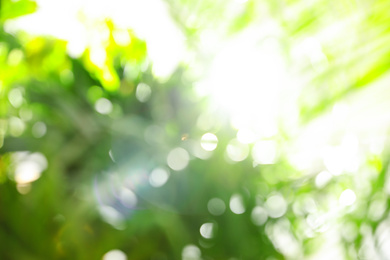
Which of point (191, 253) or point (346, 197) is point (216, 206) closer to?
point (191, 253)

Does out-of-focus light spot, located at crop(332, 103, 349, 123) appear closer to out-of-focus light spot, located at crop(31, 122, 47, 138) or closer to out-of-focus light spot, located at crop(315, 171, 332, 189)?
out-of-focus light spot, located at crop(315, 171, 332, 189)

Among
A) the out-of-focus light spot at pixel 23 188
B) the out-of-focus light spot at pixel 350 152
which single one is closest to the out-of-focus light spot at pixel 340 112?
the out-of-focus light spot at pixel 350 152

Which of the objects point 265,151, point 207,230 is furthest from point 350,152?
point 207,230

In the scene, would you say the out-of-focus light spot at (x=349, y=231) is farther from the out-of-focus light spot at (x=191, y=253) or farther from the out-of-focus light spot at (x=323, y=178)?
the out-of-focus light spot at (x=191, y=253)

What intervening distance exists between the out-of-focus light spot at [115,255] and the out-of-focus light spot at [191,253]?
30 millimetres

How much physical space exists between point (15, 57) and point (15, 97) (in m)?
0.02

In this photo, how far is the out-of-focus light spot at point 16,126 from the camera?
230 millimetres

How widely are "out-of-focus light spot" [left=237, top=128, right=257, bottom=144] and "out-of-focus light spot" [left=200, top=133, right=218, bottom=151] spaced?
0.08 feet

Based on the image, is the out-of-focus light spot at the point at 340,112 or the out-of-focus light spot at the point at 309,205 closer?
the out-of-focus light spot at the point at 309,205

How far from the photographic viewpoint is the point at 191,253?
0.22 m

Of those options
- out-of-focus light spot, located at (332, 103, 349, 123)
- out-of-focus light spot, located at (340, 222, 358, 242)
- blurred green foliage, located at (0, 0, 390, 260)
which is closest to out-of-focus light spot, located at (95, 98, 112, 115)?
blurred green foliage, located at (0, 0, 390, 260)

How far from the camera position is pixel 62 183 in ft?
0.65

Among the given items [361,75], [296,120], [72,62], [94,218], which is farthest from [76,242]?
[361,75]

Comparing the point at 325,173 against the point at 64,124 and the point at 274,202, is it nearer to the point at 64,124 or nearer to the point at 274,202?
the point at 274,202
